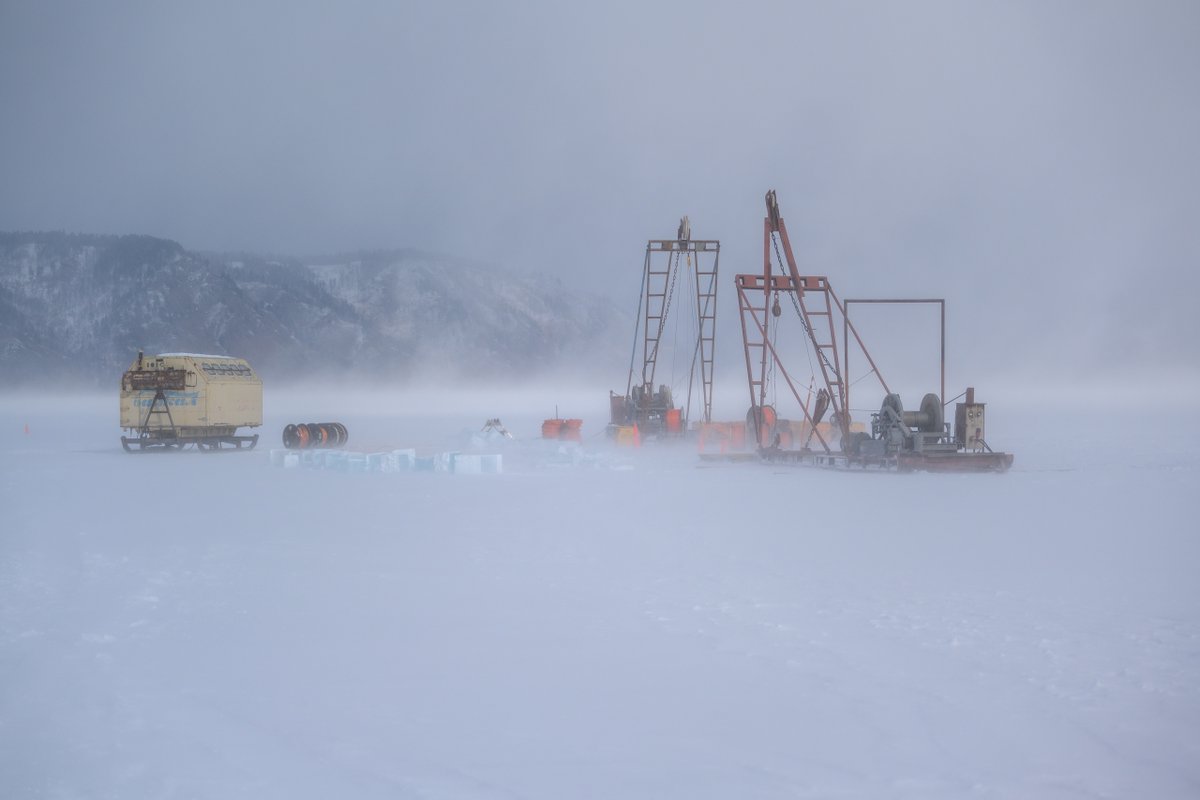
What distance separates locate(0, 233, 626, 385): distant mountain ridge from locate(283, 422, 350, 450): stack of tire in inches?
4052

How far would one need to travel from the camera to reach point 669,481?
1959 centimetres

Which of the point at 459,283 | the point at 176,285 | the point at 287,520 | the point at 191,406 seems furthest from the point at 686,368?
the point at 287,520

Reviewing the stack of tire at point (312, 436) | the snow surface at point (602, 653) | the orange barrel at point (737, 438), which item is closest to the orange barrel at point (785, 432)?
the orange barrel at point (737, 438)

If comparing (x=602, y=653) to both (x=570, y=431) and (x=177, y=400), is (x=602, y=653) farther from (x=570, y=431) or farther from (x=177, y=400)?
(x=570, y=431)

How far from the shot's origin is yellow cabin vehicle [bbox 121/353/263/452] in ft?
93.4

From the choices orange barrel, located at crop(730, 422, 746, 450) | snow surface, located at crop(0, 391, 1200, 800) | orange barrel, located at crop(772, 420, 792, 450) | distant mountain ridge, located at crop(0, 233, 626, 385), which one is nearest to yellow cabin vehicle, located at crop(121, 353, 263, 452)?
orange barrel, located at crop(730, 422, 746, 450)

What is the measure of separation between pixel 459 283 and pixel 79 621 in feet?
495

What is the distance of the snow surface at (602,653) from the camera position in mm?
5031

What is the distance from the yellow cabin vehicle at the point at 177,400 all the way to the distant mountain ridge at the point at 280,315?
10271 cm

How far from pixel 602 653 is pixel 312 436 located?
24.8 meters

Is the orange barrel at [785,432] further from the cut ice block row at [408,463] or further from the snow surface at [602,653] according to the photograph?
the snow surface at [602,653]

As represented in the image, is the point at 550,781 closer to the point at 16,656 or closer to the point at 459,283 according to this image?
the point at 16,656

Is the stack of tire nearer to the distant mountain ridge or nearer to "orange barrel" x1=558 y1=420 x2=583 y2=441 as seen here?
"orange barrel" x1=558 y1=420 x2=583 y2=441

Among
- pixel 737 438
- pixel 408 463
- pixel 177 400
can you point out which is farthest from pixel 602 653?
pixel 177 400
